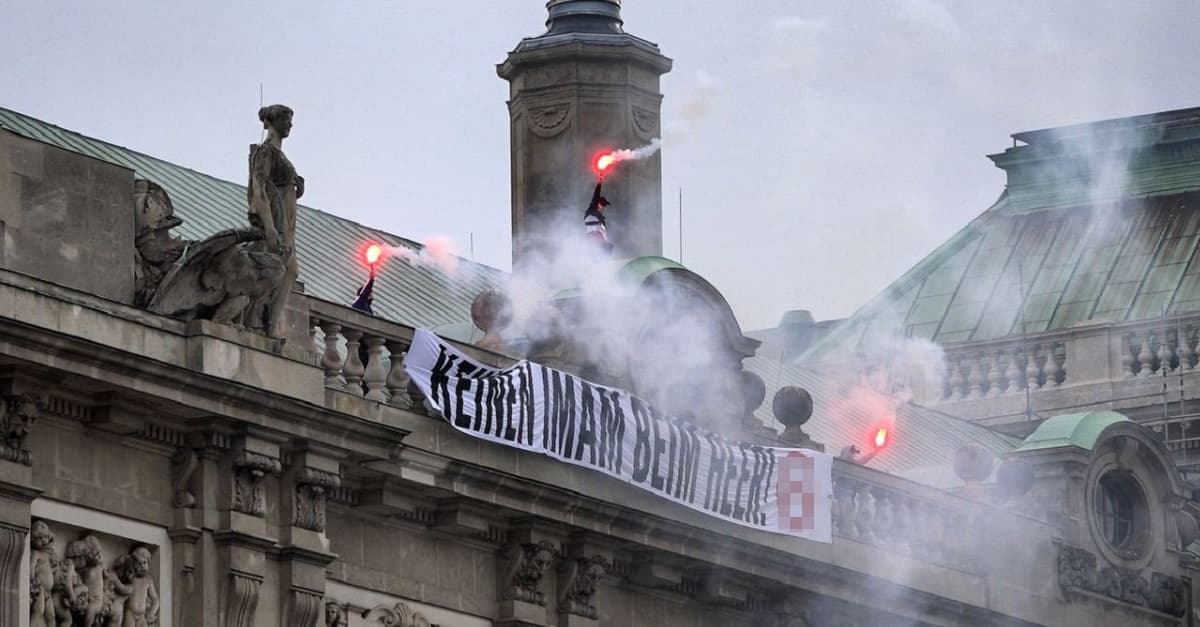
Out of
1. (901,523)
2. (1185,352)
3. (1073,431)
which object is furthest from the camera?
(1185,352)

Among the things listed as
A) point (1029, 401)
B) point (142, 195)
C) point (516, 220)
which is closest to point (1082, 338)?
point (1029, 401)

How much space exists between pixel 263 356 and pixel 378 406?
6.91 ft

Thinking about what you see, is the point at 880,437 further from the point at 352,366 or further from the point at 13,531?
the point at 13,531

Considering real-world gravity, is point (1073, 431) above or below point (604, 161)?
below

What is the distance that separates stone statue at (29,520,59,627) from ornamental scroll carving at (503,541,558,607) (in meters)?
7.24

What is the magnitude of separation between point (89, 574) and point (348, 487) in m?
4.02

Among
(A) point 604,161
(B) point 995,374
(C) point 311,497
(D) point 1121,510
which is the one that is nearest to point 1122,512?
(D) point 1121,510

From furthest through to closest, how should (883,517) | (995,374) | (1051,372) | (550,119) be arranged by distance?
(995,374) < (1051,372) < (550,119) < (883,517)

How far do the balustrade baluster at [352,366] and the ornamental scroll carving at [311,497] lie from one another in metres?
1.30

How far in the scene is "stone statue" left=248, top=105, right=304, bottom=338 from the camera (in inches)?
1560

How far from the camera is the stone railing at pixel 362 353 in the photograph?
40812 mm

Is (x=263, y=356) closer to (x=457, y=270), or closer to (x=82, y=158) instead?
(x=82, y=158)

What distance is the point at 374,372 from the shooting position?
136 ft

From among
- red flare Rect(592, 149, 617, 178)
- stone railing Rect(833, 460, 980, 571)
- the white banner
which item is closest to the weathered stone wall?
the white banner
